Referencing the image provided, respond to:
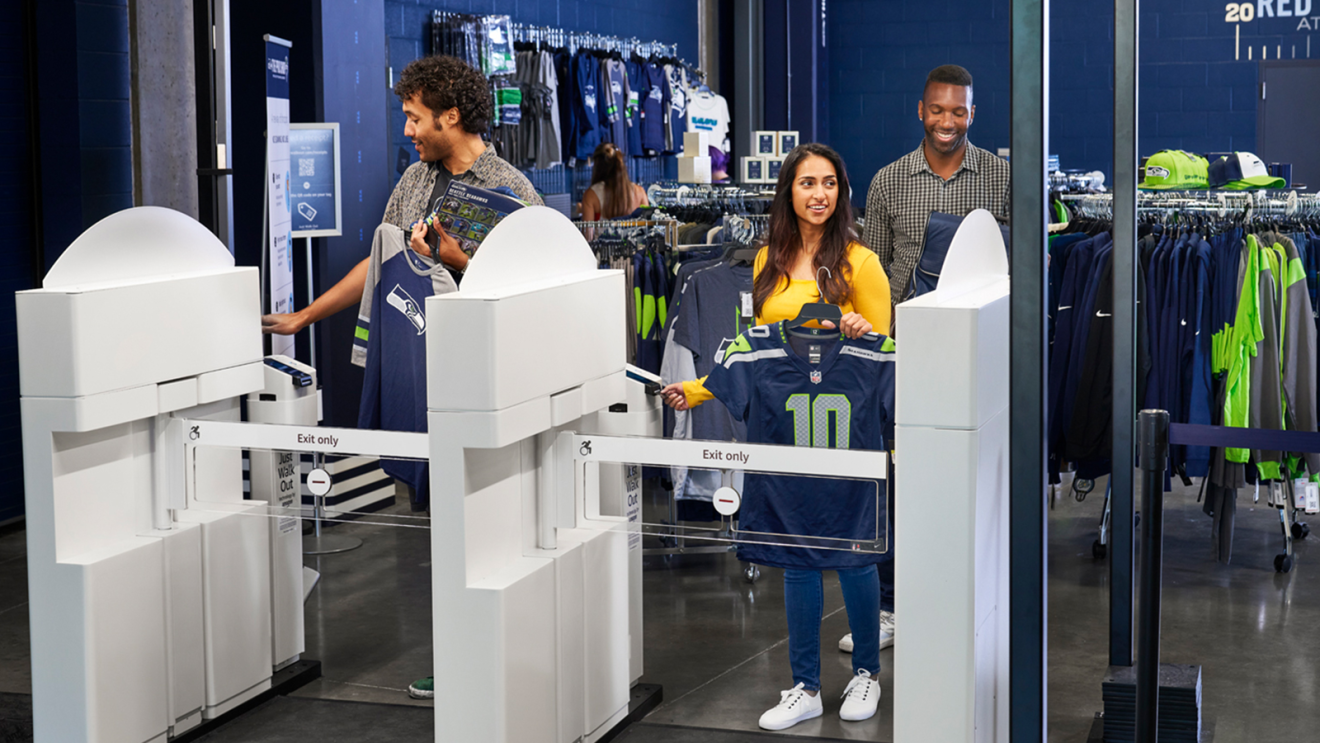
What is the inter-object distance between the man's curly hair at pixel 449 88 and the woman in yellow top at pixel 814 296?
2.77 feet

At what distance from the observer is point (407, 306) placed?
357 cm

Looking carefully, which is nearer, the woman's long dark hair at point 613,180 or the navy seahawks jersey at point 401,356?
the navy seahawks jersey at point 401,356

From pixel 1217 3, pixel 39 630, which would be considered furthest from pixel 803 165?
pixel 1217 3

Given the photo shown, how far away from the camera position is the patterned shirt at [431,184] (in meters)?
3.59

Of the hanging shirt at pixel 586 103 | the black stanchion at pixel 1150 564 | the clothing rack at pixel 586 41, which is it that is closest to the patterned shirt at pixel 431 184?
the black stanchion at pixel 1150 564

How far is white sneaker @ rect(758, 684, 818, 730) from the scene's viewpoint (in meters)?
3.53

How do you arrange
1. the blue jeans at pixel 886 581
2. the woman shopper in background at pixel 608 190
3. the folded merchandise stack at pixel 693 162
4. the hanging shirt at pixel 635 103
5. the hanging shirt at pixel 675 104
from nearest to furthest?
1. the blue jeans at pixel 886 581
2. the folded merchandise stack at pixel 693 162
3. the woman shopper in background at pixel 608 190
4. the hanging shirt at pixel 635 103
5. the hanging shirt at pixel 675 104

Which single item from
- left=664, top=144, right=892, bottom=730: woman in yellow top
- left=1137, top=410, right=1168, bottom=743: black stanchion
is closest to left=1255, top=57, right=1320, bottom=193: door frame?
left=664, top=144, right=892, bottom=730: woman in yellow top

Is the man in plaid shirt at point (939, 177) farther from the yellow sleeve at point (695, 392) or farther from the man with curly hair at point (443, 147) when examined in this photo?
the man with curly hair at point (443, 147)

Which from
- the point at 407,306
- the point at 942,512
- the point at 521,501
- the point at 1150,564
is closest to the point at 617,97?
the point at 407,306

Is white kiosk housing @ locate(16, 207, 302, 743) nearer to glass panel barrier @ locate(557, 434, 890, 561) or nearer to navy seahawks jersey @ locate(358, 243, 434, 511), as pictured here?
navy seahawks jersey @ locate(358, 243, 434, 511)

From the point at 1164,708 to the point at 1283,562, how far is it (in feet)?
7.00

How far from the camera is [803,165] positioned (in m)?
3.71

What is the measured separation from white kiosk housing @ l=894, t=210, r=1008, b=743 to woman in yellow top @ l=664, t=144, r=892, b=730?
84 centimetres
